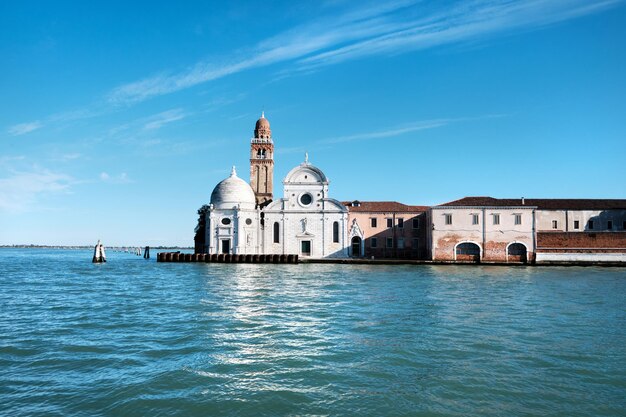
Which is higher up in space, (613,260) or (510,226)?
(510,226)

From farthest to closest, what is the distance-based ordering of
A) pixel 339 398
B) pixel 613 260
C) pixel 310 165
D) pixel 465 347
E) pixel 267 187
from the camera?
pixel 267 187 → pixel 310 165 → pixel 613 260 → pixel 465 347 → pixel 339 398

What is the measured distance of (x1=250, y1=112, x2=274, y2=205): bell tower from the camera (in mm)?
54500

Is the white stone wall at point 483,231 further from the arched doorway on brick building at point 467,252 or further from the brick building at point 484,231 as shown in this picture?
the arched doorway on brick building at point 467,252

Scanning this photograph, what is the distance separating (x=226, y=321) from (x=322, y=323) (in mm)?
2677

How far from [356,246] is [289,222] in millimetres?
6617

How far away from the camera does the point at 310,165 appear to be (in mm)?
43688

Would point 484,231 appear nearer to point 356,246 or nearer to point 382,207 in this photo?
point 382,207

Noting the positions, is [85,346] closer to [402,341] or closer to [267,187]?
[402,341]

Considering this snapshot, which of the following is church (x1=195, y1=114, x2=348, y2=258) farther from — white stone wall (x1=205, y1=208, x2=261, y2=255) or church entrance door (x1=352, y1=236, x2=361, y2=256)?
church entrance door (x1=352, y1=236, x2=361, y2=256)

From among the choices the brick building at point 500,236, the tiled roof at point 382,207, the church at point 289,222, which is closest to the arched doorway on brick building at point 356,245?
the church at point 289,222

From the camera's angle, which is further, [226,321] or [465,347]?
[226,321]

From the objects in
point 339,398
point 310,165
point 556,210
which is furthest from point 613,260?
point 339,398

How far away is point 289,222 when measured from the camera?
43781mm

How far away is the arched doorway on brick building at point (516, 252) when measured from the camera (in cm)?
3888
